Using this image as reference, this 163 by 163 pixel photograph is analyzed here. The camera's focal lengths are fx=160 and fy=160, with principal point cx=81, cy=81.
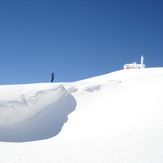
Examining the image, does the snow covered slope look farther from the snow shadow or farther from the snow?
the snow shadow

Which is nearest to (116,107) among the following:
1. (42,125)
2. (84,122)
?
(84,122)

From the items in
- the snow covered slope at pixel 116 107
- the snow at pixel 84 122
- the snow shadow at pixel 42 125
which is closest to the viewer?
the snow at pixel 84 122

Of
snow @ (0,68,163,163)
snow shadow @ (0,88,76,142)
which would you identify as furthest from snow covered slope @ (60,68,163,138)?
snow shadow @ (0,88,76,142)

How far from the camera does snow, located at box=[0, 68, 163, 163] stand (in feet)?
12.0

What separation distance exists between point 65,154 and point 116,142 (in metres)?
1.41

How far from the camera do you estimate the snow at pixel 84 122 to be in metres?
3.66

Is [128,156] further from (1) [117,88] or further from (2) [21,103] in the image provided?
(1) [117,88]

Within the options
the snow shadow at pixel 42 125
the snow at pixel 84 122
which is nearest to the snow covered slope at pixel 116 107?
the snow at pixel 84 122

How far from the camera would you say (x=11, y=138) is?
706cm

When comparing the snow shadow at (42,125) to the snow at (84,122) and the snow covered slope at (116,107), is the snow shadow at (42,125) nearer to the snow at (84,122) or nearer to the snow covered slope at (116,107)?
the snow at (84,122)

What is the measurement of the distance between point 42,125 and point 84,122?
2253 mm

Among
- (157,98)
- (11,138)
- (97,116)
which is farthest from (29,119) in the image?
(157,98)

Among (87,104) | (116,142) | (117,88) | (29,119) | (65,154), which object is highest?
(117,88)

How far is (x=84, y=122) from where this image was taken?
330 inches
